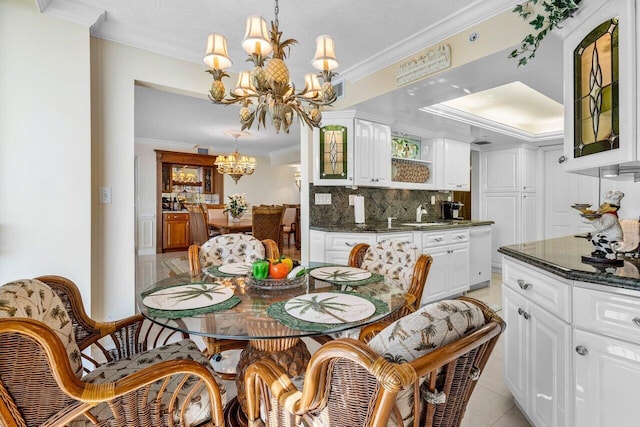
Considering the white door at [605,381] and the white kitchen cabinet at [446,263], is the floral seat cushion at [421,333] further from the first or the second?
the white kitchen cabinet at [446,263]

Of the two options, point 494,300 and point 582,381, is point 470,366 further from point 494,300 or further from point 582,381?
point 494,300

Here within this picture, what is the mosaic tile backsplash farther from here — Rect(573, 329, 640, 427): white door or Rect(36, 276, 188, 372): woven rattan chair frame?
Rect(573, 329, 640, 427): white door

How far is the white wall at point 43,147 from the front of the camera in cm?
196

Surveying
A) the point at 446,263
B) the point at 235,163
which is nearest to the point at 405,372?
the point at 446,263

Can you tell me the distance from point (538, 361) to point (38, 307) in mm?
2098

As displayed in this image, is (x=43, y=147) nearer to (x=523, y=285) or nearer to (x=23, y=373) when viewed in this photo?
(x=23, y=373)

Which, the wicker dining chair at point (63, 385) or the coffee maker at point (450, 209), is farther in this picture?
the coffee maker at point (450, 209)

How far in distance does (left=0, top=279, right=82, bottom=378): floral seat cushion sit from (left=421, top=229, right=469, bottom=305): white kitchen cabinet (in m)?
3.13

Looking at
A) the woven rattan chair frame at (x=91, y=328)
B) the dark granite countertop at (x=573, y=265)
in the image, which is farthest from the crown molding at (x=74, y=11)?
the dark granite countertop at (x=573, y=265)

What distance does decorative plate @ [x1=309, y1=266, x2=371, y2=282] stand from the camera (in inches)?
68.5

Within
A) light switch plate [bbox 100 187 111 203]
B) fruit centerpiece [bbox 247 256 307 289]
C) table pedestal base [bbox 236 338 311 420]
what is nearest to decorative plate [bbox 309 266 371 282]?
fruit centerpiece [bbox 247 256 307 289]

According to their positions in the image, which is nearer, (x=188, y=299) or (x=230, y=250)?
(x=188, y=299)

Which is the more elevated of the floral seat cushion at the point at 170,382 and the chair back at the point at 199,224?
the chair back at the point at 199,224

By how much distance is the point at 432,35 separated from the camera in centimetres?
244
